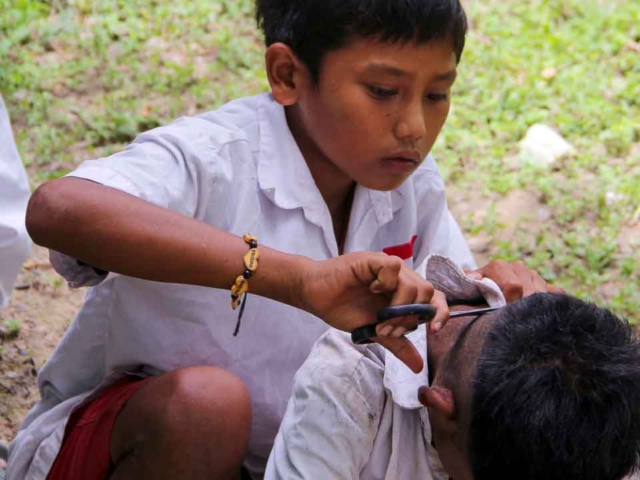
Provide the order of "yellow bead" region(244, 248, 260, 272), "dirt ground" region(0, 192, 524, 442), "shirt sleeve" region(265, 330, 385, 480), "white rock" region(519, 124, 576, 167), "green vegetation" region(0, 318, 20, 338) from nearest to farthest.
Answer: "yellow bead" region(244, 248, 260, 272), "shirt sleeve" region(265, 330, 385, 480), "dirt ground" region(0, 192, 524, 442), "green vegetation" region(0, 318, 20, 338), "white rock" region(519, 124, 576, 167)

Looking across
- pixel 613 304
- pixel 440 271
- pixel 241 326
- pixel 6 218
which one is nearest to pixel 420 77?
pixel 440 271

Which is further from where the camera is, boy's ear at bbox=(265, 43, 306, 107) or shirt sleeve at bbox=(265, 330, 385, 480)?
boy's ear at bbox=(265, 43, 306, 107)

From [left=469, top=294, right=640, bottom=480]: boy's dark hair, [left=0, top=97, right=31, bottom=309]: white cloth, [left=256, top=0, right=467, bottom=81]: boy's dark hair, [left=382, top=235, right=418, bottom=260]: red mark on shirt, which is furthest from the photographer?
[left=382, top=235, right=418, bottom=260]: red mark on shirt

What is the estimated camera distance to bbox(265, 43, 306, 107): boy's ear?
2543mm

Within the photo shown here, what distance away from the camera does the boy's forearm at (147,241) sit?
207 centimetres

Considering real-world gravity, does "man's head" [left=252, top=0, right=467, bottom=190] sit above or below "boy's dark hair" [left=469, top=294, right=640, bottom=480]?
above

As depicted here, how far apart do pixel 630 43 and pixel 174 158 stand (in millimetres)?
3262

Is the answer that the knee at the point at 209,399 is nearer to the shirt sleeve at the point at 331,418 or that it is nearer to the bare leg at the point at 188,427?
the bare leg at the point at 188,427

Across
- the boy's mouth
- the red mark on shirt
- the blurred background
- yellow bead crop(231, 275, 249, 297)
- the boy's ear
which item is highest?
the boy's ear

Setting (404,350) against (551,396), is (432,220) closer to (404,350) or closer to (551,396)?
(404,350)

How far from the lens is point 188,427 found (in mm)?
2256

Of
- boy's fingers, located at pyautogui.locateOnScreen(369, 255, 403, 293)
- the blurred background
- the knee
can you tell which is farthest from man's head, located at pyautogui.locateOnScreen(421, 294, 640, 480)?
the blurred background

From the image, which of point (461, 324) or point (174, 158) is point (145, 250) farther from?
point (461, 324)

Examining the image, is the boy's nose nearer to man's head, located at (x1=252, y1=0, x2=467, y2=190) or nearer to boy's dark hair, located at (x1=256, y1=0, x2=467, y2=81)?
man's head, located at (x1=252, y1=0, x2=467, y2=190)
